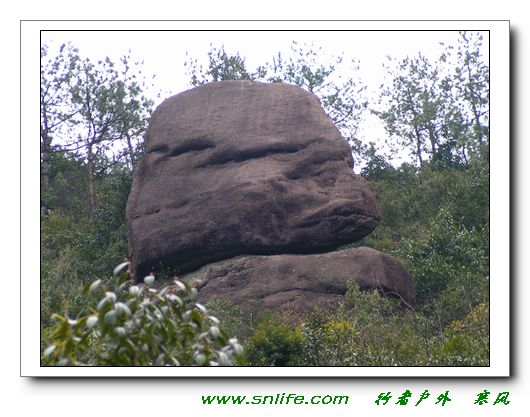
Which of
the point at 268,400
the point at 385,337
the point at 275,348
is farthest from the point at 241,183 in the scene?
the point at 268,400

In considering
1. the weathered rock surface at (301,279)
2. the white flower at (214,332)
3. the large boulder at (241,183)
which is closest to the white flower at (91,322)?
the white flower at (214,332)

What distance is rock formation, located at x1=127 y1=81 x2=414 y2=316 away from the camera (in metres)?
15.9

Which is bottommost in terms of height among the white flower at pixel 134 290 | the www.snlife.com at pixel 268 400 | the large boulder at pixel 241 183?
the www.snlife.com at pixel 268 400

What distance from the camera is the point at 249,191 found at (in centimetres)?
1592

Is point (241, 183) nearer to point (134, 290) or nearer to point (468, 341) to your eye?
point (468, 341)

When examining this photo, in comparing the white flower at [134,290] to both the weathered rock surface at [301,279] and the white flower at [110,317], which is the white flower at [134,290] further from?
the weathered rock surface at [301,279]

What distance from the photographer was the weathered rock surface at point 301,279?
15.1 meters

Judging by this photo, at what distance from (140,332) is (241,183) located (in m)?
9.79

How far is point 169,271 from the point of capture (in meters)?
16.5

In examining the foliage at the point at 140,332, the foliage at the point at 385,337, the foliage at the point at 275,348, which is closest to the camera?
the foliage at the point at 140,332

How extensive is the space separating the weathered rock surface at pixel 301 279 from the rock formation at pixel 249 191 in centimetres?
2

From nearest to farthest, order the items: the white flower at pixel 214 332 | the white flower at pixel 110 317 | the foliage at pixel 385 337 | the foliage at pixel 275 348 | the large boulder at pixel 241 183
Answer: the white flower at pixel 110 317 < the white flower at pixel 214 332 < the foliage at pixel 385 337 < the foliage at pixel 275 348 < the large boulder at pixel 241 183
